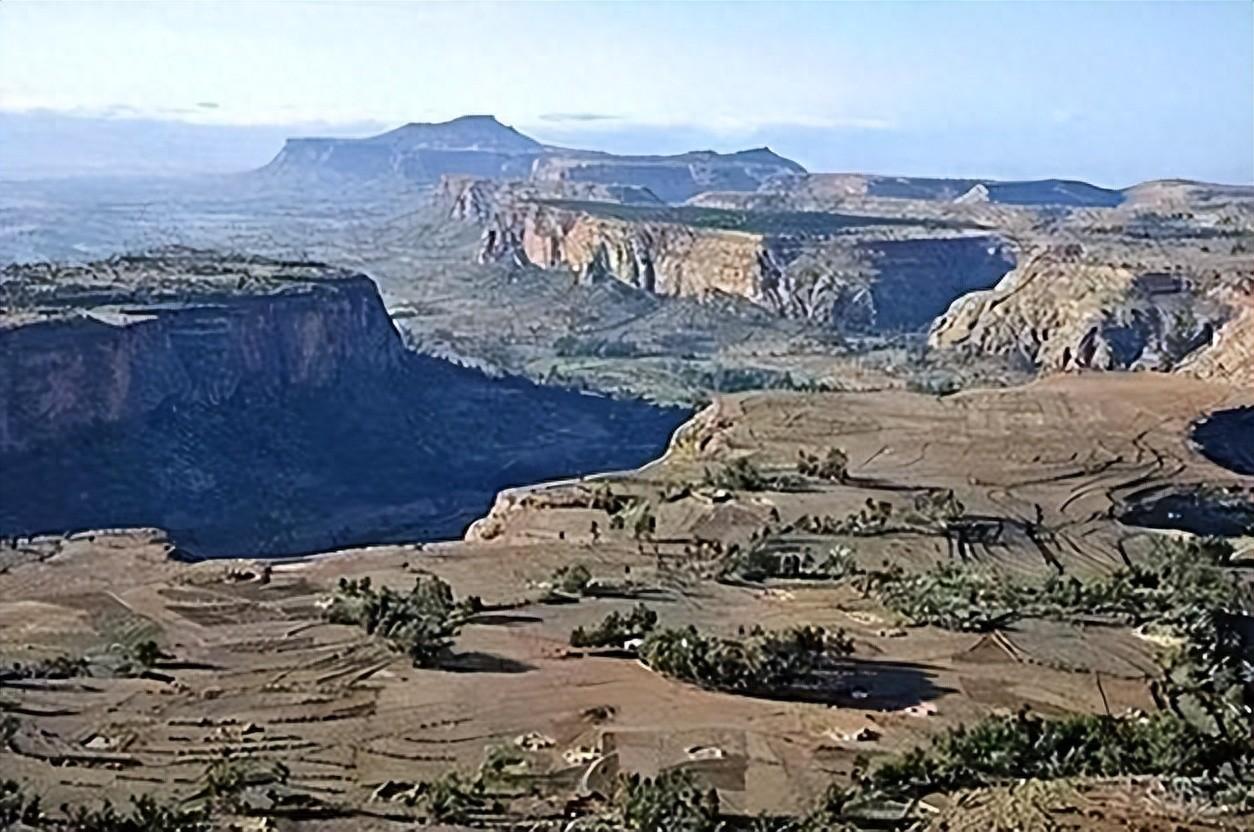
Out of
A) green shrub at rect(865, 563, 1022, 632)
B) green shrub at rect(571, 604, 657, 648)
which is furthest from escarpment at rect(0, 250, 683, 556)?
green shrub at rect(865, 563, 1022, 632)

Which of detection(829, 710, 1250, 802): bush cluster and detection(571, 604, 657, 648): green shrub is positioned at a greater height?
detection(829, 710, 1250, 802): bush cluster

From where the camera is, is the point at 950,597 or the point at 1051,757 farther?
the point at 950,597

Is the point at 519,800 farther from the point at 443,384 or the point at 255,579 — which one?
the point at 443,384

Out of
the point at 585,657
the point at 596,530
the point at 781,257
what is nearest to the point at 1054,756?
A: the point at 585,657

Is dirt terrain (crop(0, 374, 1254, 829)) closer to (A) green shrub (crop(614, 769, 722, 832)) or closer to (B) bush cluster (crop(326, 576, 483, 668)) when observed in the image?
(B) bush cluster (crop(326, 576, 483, 668))

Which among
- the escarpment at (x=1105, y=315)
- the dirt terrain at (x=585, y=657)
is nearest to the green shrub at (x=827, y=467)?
the dirt terrain at (x=585, y=657)

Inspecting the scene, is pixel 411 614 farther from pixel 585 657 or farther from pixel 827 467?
pixel 827 467
